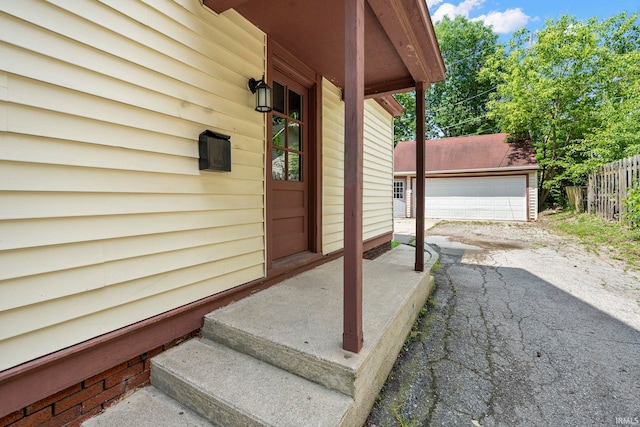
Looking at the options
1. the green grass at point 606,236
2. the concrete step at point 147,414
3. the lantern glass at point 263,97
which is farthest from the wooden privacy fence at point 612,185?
the concrete step at point 147,414

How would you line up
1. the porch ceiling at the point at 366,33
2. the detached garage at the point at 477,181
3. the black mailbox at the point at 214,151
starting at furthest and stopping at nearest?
the detached garage at the point at 477,181 → the porch ceiling at the point at 366,33 → the black mailbox at the point at 214,151

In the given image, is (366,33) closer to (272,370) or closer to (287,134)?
(287,134)

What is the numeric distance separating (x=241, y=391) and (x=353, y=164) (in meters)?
1.39

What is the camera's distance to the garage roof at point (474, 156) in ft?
40.2

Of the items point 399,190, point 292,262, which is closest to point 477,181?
point 399,190

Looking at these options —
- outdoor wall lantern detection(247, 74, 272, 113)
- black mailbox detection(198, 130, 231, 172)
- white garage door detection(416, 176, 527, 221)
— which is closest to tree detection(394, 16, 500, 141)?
white garage door detection(416, 176, 527, 221)

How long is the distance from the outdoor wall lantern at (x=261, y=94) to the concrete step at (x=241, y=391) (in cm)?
200

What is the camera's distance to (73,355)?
1.45 metres

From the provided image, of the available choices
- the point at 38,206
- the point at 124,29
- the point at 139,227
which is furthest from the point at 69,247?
the point at 124,29

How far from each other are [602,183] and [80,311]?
12.2 metres

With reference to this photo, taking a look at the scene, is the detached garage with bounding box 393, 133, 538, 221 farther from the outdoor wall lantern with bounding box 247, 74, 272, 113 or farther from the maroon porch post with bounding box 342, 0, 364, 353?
the maroon porch post with bounding box 342, 0, 364, 353

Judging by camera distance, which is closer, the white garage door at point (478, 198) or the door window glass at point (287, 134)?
the door window glass at point (287, 134)

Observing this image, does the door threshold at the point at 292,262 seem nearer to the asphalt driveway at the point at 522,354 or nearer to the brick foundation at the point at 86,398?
the brick foundation at the point at 86,398

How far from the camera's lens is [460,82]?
22.1 metres
